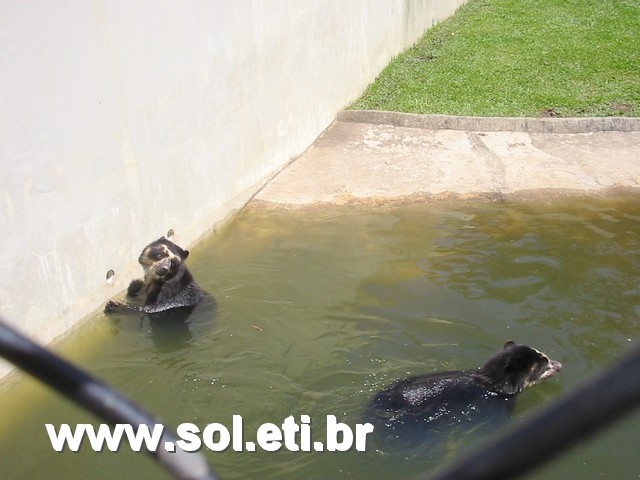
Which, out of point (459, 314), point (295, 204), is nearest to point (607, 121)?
point (295, 204)

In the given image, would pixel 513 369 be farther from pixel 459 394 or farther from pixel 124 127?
pixel 124 127

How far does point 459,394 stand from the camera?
5.21m

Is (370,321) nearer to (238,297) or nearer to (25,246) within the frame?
(238,297)

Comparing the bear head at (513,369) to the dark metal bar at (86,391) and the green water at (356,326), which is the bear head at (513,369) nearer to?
the green water at (356,326)

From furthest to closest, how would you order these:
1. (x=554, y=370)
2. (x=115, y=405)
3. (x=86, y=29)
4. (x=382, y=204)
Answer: (x=382, y=204), (x=86, y=29), (x=554, y=370), (x=115, y=405)

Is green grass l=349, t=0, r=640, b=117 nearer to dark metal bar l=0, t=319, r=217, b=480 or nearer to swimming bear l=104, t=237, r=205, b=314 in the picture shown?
swimming bear l=104, t=237, r=205, b=314

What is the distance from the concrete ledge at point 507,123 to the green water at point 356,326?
7.36ft

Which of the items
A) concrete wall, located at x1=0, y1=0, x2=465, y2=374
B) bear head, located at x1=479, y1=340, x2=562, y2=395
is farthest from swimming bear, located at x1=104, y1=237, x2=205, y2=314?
bear head, located at x1=479, y1=340, x2=562, y2=395

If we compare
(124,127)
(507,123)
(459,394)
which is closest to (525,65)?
(507,123)

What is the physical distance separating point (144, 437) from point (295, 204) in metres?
8.38

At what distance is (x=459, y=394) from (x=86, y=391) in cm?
447

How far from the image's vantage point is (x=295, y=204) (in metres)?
9.45

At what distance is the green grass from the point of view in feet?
39.6

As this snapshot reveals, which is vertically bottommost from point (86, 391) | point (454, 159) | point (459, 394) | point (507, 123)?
point (459, 394)
